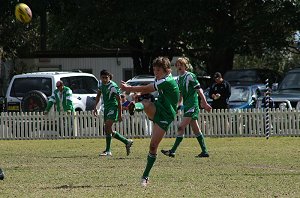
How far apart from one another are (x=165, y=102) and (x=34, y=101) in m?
14.7

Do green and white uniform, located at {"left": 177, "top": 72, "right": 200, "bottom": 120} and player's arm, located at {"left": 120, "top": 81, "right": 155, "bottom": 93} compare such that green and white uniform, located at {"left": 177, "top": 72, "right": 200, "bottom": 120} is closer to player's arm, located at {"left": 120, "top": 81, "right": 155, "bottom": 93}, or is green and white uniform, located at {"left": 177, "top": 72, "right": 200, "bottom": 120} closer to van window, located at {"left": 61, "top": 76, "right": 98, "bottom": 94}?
player's arm, located at {"left": 120, "top": 81, "right": 155, "bottom": 93}

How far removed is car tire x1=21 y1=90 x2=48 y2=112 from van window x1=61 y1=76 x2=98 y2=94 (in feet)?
3.48

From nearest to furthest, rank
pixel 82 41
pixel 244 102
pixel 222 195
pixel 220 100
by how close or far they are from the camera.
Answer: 1. pixel 222 195
2. pixel 220 100
3. pixel 244 102
4. pixel 82 41

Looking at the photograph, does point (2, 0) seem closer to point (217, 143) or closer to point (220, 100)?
point (220, 100)

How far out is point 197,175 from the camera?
47.1 feet

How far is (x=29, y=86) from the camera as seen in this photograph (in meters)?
28.3

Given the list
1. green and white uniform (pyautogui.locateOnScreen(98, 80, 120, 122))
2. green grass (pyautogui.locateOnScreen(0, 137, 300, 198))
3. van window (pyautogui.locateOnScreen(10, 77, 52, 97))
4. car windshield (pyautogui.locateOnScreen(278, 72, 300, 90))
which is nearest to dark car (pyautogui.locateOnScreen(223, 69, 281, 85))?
car windshield (pyautogui.locateOnScreen(278, 72, 300, 90))

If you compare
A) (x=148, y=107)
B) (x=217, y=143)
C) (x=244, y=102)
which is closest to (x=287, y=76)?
(x=244, y=102)

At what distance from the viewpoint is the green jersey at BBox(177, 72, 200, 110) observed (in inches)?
703

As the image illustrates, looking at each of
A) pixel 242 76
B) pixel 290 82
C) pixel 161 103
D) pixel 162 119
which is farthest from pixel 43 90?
pixel 162 119

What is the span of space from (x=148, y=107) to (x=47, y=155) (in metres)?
6.76

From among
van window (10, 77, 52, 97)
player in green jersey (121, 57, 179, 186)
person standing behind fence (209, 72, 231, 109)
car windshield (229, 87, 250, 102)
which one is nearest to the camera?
player in green jersey (121, 57, 179, 186)

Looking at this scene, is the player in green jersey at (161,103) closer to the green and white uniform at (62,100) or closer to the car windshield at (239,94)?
the green and white uniform at (62,100)

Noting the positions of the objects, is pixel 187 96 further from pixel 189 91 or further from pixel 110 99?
pixel 110 99
